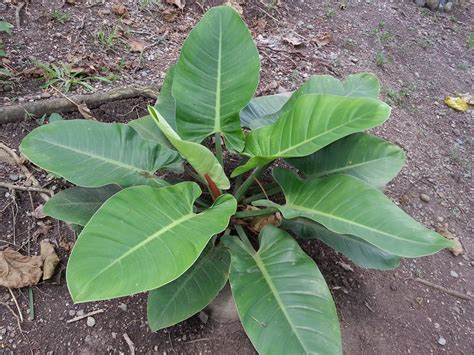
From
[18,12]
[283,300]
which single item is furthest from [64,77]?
[283,300]

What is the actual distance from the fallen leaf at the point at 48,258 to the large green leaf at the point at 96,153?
44 cm

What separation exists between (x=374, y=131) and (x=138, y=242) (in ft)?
6.36

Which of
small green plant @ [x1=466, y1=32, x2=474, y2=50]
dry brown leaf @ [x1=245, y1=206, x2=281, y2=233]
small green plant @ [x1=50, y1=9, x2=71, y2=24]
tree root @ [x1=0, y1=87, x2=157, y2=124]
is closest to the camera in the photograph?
dry brown leaf @ [x1=245, y1=206, x2=281, y2=233]

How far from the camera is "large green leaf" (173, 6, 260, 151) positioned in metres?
1.74

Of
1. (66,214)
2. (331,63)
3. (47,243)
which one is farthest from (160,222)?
(331,63)

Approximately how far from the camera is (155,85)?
2.57 metres

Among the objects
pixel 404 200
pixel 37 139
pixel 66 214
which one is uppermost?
pixel 37 139

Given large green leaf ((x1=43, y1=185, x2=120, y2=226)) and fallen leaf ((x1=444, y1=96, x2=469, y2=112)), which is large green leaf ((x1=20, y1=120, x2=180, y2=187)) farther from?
fallen leaf ((x1=444, y1=96, x2=469, y2=112))

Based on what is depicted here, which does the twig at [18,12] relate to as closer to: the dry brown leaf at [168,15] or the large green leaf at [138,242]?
the dry brown leaf at [168,15]

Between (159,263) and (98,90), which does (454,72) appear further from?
(159,263)

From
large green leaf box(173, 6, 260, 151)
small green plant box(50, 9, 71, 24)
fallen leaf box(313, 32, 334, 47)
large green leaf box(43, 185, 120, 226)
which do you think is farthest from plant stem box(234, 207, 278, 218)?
fallen leaf box(313, 32, 334, 47)

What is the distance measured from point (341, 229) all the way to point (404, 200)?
1160mm

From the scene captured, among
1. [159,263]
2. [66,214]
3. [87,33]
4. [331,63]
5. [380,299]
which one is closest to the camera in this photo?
[159,263]

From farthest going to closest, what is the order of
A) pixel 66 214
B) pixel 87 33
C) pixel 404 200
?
pixel 87 33 < pixel 404 200 < pixel 66 214
